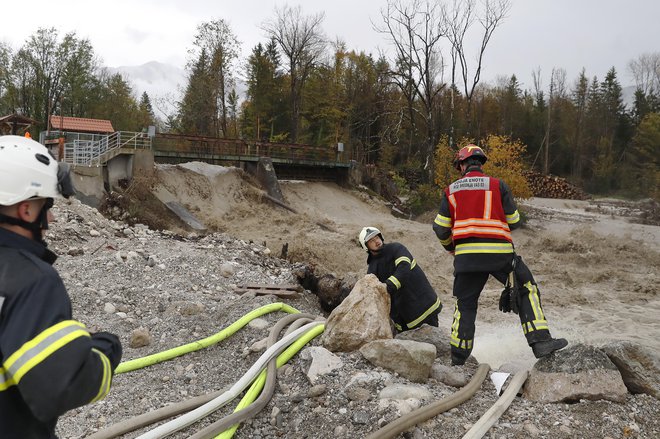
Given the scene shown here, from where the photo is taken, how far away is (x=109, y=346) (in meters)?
1.84

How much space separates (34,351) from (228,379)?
294cm

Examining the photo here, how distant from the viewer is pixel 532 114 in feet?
166

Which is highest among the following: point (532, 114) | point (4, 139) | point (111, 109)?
point (532, 114)

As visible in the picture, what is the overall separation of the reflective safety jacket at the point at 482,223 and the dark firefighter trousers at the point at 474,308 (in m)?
0.12

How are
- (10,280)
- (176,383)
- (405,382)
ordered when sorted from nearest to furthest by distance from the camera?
(10,280), (405,382), (176,383)

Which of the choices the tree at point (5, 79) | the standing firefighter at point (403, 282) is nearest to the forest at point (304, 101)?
the tree at point (5, 79)

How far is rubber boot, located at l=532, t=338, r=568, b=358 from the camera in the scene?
3884 mm

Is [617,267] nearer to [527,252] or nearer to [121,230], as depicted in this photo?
[527,252]

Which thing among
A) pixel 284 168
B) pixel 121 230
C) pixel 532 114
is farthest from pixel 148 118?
pixel 121 230

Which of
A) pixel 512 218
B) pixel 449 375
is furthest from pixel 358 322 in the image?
pixel 512 218

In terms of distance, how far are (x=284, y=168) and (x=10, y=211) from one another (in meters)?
22.2

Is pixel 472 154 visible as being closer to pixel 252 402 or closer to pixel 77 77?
pixel 252 402

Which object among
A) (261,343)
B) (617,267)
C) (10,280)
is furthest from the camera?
(617,267)

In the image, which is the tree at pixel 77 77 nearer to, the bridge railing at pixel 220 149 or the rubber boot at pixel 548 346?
the bridge railing at pixel 220 149
